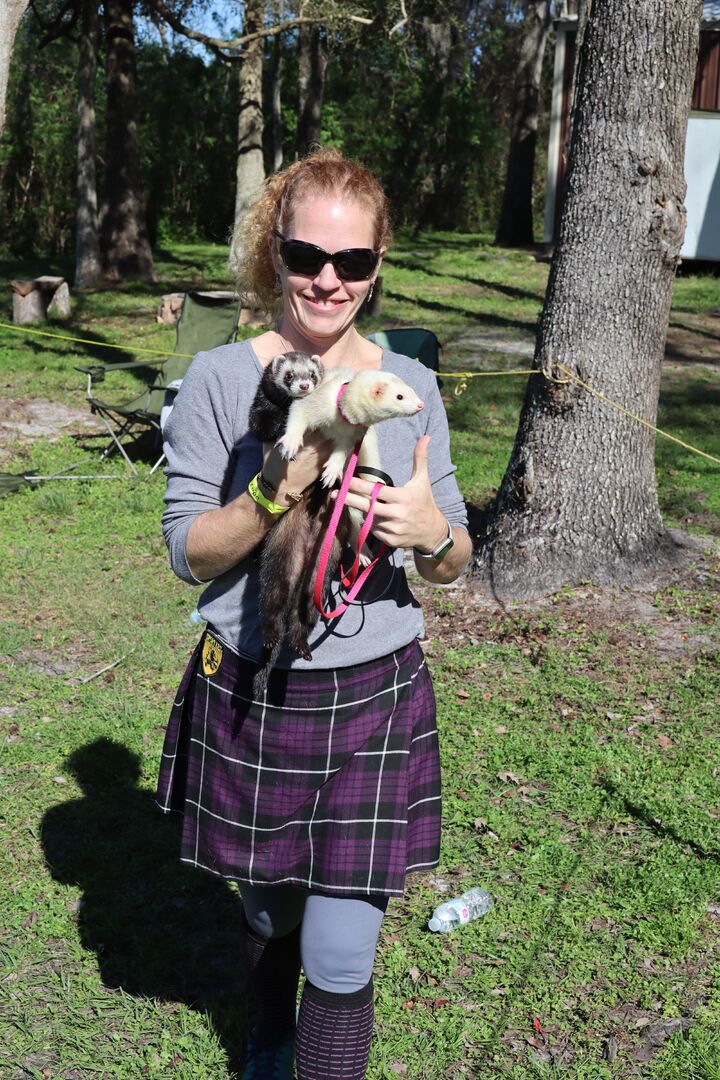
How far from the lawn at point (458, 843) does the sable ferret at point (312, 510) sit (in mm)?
1610

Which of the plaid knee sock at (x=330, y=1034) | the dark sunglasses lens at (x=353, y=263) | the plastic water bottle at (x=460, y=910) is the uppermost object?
the dark sunglasses lens at (x=353, y=263)

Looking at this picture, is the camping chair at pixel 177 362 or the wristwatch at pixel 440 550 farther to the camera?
the camping chair at pixel 177 362

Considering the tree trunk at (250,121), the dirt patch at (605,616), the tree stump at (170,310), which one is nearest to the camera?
the dirt patch at (605,616)

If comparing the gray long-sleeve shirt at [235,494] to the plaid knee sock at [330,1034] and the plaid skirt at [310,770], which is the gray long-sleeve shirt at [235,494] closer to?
Result: the plaid skirt at [310,770]

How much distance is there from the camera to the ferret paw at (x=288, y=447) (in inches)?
75.8

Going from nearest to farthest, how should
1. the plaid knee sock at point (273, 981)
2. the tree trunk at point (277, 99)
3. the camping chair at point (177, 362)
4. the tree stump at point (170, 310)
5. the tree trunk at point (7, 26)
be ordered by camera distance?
the plaid knee sock at point (273, 981) → the tree trunk at point (7, 26) → the camping chair at point (177, 362) → the tree stump at point (170, 310) → the tree trunk at point (277, 99)

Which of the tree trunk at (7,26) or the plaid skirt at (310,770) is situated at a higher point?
the tree trunk at (7,26)

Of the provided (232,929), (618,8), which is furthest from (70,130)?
(232,929)

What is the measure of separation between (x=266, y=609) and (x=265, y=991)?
3.57ft

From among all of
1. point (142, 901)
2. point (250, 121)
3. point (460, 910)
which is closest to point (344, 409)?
point (460, 910)

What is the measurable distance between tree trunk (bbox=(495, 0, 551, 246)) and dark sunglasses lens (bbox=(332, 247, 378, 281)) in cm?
2135

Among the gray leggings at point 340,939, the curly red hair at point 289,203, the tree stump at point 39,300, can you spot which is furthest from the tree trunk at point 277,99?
the gray leggings at point 340,939

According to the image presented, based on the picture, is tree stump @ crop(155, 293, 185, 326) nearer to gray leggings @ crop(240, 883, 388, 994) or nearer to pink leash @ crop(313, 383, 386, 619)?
pink leash @ crop(313, 383, 386, 619)

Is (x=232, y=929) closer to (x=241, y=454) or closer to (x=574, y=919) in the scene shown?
(x=574, y=919)
